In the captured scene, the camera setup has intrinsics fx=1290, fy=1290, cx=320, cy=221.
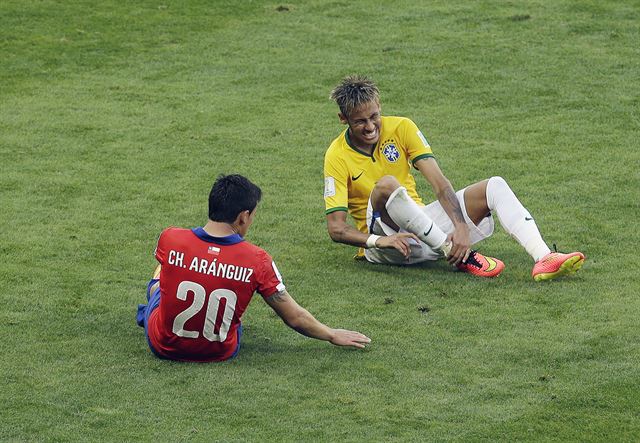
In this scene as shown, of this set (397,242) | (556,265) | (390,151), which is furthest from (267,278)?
(390,151)

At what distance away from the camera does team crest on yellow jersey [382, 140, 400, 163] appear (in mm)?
9453

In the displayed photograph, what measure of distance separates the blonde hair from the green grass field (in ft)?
3.97

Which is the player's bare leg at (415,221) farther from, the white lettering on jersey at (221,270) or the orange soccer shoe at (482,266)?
the white lettering on jersey at (221,270)

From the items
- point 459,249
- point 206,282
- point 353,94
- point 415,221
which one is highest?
point 353,94

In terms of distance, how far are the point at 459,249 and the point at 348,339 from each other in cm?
165

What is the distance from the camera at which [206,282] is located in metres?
7.33

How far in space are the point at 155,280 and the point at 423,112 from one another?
553 cm

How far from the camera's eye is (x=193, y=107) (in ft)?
43.7

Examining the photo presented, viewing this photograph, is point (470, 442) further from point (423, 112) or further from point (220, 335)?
point (423, 112)

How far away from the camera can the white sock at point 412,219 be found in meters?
8.96

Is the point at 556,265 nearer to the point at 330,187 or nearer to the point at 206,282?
the point at 330,187

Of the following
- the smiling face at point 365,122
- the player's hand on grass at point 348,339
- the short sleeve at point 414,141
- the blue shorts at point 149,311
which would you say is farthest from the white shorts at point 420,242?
the blue shorts at point 149,311

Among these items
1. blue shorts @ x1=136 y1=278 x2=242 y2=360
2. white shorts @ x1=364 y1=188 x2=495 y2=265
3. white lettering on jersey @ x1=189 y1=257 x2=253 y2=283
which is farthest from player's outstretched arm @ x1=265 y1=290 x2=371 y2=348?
white shorts @ x1=364 y1=188 x2=495 y2=265

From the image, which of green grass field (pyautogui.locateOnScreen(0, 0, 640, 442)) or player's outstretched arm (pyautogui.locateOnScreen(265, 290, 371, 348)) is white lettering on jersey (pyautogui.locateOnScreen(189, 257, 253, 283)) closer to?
player's outstretched arm (pyautogui.locateOnScreen(265, 290, 371, 348))
